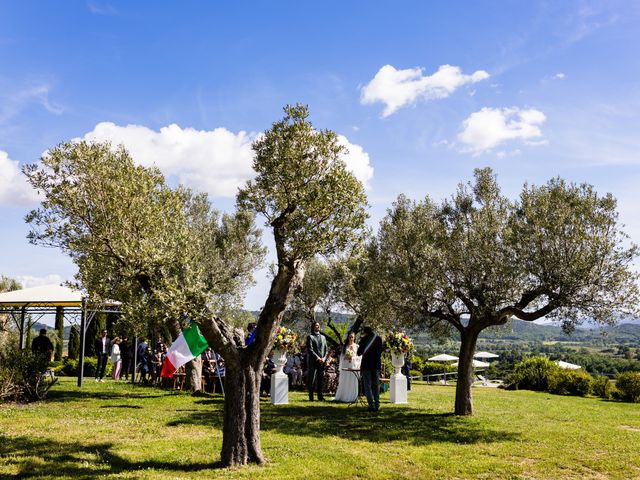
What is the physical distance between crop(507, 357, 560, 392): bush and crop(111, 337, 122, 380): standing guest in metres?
21.1

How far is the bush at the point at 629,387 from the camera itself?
968 inches

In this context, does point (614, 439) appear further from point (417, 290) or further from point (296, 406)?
point (296, 406)

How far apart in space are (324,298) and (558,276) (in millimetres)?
23173

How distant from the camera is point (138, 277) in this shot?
9.74 m

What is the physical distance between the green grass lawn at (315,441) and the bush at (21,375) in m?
0.70

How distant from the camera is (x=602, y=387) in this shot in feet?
87.8

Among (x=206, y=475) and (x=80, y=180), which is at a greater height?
(x=80, y=180)

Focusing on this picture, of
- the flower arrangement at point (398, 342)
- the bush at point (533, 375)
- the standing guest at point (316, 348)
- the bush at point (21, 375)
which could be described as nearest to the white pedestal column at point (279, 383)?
the standing guest at point (316, 348)

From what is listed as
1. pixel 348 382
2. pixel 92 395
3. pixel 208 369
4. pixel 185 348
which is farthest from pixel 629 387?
pixel 92 395

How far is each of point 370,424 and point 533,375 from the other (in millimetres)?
19010

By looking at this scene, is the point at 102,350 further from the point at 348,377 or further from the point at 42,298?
the point at 348,377

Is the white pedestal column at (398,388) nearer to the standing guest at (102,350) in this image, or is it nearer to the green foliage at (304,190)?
the green foliage at (304,190)

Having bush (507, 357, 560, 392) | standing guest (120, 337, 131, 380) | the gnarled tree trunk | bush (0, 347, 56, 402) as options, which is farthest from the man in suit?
bush (507, 357, 560, 392)

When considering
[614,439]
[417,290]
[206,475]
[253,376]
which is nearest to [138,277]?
[253,376]
